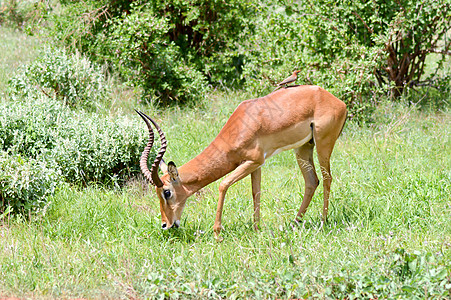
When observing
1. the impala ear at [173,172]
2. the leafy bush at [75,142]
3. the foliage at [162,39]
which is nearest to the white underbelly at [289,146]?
the impala ear at [173,172]

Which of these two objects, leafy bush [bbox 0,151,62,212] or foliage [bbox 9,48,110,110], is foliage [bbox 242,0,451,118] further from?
leafy bush [bbox 0,151,62,212]

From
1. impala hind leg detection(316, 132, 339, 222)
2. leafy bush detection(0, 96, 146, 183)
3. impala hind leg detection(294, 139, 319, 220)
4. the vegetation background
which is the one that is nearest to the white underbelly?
impala hind leg detection(316, 132, 339, 222)

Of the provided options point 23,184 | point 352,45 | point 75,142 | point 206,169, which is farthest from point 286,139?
point 352,45

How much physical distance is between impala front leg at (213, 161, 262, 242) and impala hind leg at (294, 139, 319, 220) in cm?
71

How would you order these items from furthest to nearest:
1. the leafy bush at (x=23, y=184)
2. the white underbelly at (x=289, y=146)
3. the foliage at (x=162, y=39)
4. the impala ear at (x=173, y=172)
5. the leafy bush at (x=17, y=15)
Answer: the leafy bush at (x=17, y=15), the foliage at (x=162, y=39), the leafy bush at (x=23, y=184), the white underbelly at (x=289, y=146), the impala ear at (x=173, y=172)

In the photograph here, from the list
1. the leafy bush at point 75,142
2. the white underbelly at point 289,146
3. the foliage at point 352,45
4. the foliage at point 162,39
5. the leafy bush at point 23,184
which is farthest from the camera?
the foliage at point 162,39

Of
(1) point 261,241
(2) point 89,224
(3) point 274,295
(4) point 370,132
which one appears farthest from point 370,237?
(4) point 370,132

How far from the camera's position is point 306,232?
195 inches

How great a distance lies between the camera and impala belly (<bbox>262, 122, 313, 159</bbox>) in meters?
5.26

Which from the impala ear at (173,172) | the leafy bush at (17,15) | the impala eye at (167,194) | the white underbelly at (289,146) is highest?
the white underbelly at (289,146)

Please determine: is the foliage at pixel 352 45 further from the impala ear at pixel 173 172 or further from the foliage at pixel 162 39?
the impala ear at pixel 173 172

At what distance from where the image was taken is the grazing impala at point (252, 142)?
5160 millimetres

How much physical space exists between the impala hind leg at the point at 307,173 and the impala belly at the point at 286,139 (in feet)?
1.17

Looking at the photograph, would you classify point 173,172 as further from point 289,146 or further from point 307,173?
point 307,173
